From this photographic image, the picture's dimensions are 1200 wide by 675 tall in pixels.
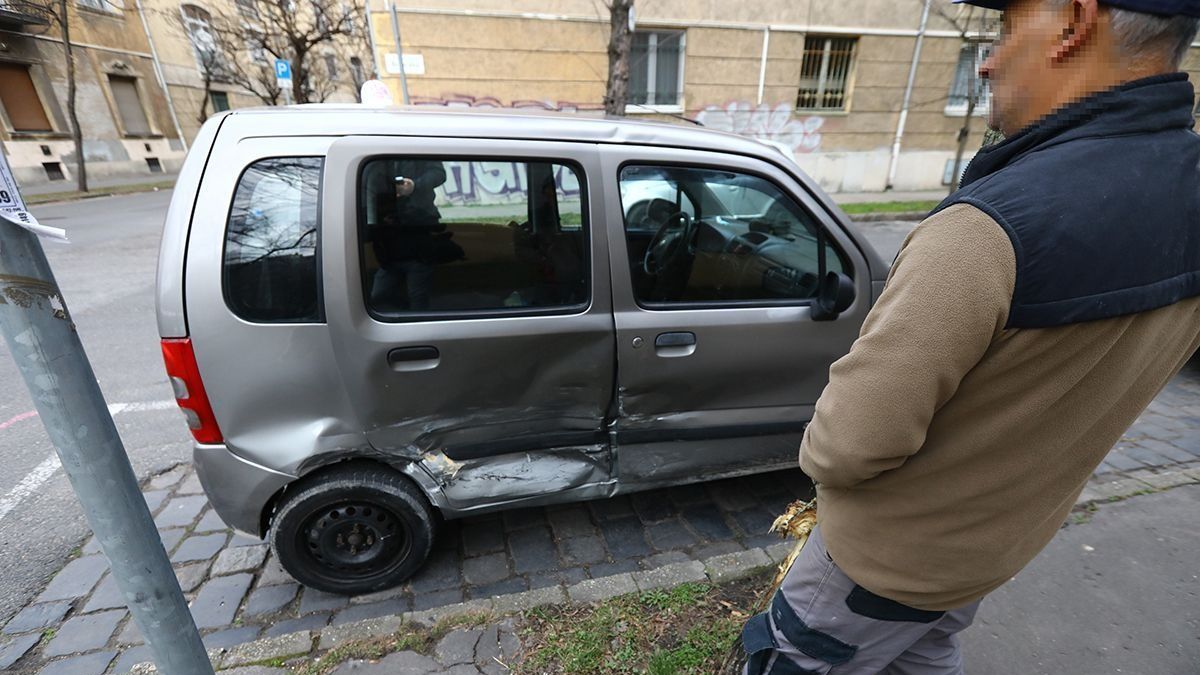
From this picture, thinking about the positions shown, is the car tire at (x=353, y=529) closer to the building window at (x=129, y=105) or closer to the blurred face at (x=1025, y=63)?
the blurred face at (x=1025, y=63)

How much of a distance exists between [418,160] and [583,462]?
145 centimetres

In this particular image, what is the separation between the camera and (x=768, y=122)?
43.3 feet

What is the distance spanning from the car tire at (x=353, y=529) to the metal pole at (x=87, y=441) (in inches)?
27.6

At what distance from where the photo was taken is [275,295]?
1.89m

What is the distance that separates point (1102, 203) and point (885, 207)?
1251 cm

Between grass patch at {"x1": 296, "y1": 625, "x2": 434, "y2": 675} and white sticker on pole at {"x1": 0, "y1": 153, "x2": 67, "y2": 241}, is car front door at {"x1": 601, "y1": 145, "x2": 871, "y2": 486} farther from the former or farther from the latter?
white sticker on pole at {"x1": 0, "y1": 153, "x2": 67, "y2": 241}

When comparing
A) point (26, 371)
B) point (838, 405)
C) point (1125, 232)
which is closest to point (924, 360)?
point (838, 405)

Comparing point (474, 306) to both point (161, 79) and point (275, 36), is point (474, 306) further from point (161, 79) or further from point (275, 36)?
point (161, 79)

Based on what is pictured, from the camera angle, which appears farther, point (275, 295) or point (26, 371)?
point (275, 295)

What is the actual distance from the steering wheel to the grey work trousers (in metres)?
1.37

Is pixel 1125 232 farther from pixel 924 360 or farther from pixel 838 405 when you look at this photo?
pixel 838 405

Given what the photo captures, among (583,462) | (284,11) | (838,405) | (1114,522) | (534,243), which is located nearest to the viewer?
(838,405)

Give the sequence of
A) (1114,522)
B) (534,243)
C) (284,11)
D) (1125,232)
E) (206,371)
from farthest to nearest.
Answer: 1. (284,11)
2. (1114,522)
3. (534,243)
4. (206,371)
5. (1125,232)

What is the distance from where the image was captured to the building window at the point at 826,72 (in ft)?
43.0
